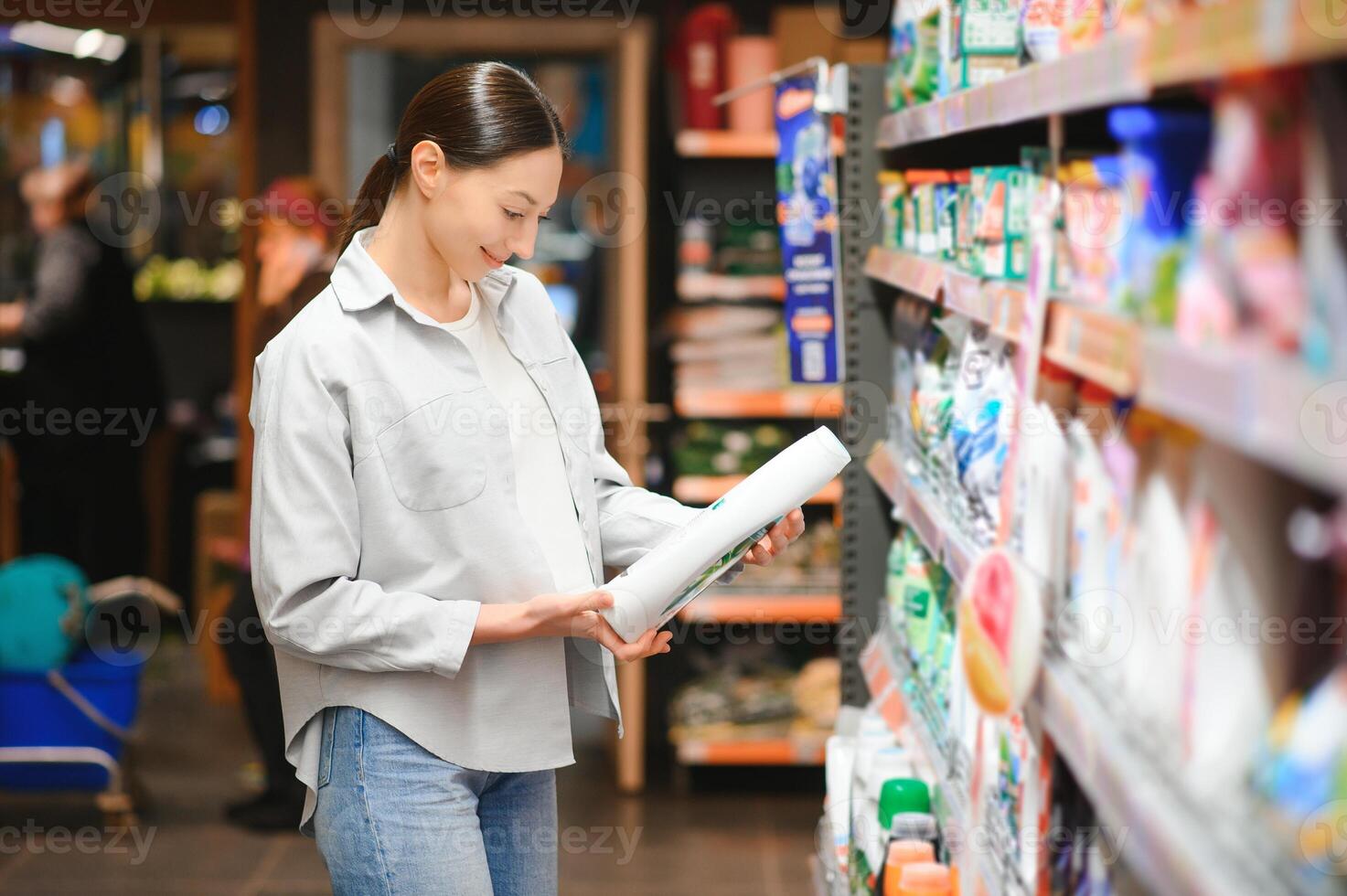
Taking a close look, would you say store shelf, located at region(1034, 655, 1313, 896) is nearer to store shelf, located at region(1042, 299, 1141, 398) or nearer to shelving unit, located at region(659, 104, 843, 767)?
store shelf, located at region(1042, 299, 1141, 398)

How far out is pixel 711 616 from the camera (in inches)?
187

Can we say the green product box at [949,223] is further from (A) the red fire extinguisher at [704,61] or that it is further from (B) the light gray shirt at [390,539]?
(A) the red fire extinguisher at [704,61]

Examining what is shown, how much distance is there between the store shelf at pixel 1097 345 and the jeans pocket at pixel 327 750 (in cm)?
103

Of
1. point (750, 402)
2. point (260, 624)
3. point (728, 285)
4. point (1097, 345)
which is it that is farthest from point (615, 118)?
point (1097, 345)

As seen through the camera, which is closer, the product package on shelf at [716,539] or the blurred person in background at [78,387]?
the product package on shelf at [716,539]

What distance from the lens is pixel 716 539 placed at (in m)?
1.97

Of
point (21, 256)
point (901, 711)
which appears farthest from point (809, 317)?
point (21, 256)

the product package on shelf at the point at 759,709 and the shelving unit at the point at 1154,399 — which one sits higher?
the shelving unit at the point at 1154,399

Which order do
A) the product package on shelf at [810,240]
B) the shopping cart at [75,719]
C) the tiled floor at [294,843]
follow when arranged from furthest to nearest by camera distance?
the shopping cart at [75,719] → the tiled floor at [294,843] → the product package on shelf at [810,240]

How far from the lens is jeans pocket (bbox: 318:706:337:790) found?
1.95m

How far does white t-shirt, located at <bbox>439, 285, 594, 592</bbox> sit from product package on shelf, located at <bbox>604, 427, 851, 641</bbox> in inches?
3.5

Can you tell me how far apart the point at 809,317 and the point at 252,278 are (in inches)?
135

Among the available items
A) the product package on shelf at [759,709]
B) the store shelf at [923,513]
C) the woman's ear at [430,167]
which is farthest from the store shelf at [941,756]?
the product package on shelf at [759,709]

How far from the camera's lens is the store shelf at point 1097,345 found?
1.17m
